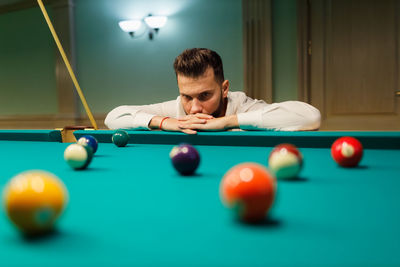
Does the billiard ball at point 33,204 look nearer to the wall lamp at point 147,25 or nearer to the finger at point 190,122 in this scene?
the finger at point 190,122

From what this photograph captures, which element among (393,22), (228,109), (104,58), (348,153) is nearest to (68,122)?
(104,58)

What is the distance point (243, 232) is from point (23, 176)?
0.37 meters

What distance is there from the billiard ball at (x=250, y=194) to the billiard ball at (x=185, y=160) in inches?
17.3

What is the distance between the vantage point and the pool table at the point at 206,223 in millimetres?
469

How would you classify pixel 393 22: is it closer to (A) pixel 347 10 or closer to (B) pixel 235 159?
(A) pixel 347 10

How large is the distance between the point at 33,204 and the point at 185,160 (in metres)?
0.56

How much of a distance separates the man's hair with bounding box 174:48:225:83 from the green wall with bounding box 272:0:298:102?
195 cm

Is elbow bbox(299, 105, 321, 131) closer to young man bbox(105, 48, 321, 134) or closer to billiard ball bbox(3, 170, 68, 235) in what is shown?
young man bbox(105, 48, 321, 134)

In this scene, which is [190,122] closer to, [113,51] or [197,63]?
[197,63]

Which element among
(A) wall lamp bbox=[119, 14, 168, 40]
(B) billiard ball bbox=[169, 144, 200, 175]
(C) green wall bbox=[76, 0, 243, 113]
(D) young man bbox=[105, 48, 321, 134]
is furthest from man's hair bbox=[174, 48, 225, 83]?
(A) wall lamp bbox=[119, 14, 168, 40]

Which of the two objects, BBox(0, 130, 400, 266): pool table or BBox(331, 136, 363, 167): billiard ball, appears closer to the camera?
BBox(0, 130, 400, 266): pool table

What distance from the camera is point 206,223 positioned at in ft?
2.00

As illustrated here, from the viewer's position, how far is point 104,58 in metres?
5.72

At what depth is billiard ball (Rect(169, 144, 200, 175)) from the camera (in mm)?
1067
